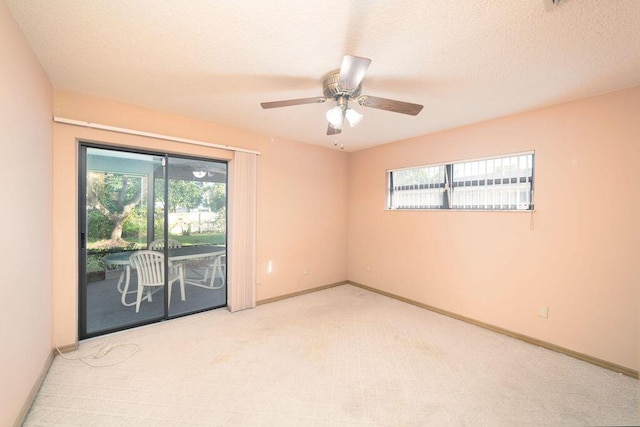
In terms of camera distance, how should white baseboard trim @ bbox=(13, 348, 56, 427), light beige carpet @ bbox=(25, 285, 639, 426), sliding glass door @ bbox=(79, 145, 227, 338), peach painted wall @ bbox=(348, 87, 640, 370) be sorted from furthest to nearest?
sliding glass door @ bbox=(79, 145, 227, 338) < peach painted wall @ bbox=(348, 87, 640, 370) < light beige carpet @ bbox=(25, 285, 639, 426) < white baseboard trim @ bbox=(13, 348, 56, 427)

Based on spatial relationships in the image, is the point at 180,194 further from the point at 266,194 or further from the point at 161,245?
the point at 266,194

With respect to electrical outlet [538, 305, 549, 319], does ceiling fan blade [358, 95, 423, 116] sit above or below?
above

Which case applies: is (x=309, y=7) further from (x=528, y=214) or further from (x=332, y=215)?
(x=332, y=215)

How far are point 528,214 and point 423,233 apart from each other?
1.28 metres

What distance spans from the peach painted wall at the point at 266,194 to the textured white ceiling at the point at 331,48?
33cm

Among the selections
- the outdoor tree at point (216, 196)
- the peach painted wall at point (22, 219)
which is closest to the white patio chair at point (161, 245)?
the outdoor tree at point (216, 196)

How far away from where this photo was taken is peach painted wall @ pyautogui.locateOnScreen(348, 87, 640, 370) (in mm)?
2352

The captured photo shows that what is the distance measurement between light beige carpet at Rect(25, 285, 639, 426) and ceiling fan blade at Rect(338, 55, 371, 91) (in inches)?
87.9

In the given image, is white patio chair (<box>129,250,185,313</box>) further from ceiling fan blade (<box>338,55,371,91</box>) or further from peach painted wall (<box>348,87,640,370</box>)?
peach painted wall (<box>348,87,640,370</box>)

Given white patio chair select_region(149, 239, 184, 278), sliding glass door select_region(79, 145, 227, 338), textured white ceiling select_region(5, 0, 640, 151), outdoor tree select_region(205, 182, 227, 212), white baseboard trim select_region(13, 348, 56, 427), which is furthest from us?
outdoor tree select_region(205, 182, 227, 212)

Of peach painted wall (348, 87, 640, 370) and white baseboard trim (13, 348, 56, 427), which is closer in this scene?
white baseboard trim (13, 348, 56, 427)

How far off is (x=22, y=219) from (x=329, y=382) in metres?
2.49

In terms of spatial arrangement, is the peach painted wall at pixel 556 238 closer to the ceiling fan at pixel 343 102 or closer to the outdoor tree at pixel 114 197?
the ceiling fan at pixel 343 102

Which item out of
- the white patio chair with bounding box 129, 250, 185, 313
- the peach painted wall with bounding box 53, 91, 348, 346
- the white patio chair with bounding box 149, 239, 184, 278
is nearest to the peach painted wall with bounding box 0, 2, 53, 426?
the peach painted wall with bounding box 53, 91, 348, 346
